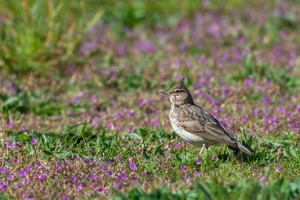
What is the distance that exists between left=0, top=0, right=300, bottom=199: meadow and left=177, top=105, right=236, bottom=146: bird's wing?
25 cm

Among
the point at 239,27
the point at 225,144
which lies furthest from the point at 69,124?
the point at 239,27

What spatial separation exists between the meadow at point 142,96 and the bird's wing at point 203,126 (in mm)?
247

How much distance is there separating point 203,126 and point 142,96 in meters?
3.51

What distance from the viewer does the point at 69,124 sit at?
9.76 m

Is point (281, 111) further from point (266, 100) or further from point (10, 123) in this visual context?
point (10, 123)

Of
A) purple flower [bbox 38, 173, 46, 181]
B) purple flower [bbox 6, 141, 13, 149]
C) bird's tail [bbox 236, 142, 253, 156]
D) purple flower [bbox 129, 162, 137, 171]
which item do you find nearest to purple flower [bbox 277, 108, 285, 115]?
bird's tail [bbox 236, 142, 253, 156]

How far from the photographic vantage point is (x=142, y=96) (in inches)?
433

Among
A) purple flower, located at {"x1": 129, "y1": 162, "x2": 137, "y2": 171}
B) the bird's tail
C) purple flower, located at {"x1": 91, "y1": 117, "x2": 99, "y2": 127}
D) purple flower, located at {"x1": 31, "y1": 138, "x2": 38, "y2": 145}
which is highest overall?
the bird's tail

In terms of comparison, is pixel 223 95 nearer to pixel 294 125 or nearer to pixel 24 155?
pixel 294 125

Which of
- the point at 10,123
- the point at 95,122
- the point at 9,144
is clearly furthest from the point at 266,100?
the point at 9,144

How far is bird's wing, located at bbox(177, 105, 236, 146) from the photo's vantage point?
7309 mm

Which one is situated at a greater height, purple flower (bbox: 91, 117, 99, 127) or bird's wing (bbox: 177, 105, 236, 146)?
bird's wing (bbox: 177, 105, 236, 146)

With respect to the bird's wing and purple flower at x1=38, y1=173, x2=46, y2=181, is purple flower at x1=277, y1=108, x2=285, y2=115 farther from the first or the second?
purple flower at x1=38, y1=173, x2=46, y2=181

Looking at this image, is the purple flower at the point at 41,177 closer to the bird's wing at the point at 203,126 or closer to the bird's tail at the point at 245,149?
the bird's wing at the point at 203,126
